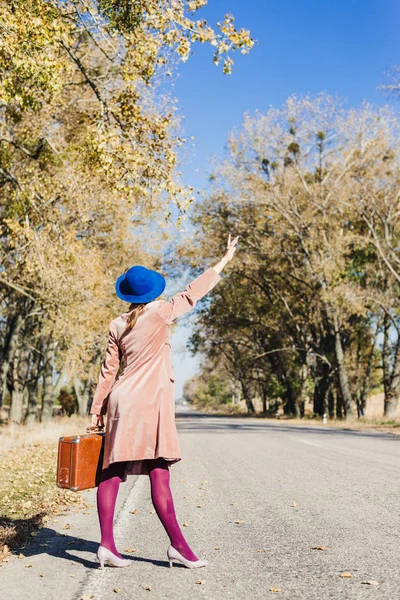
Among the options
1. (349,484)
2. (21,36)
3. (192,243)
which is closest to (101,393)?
(349,484)

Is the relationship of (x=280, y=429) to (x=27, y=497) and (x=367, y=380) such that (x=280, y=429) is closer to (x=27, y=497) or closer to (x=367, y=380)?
(x=27, y=497)

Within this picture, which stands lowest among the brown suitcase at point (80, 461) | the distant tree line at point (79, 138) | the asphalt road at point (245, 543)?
the asphalt road at point (245, 543)

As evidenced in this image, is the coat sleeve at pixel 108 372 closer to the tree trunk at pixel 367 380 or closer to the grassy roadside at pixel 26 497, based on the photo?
the grassy roadside at pixel 26 497

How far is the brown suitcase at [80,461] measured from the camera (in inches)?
167

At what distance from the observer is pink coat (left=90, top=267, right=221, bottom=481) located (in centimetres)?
421

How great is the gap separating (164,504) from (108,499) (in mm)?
389

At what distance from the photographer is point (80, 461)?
14.0ft

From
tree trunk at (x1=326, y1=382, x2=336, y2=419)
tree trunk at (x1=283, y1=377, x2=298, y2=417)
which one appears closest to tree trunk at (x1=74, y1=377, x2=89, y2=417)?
tree trunk at (x1=283, y1=377, x2=298, y2=417)

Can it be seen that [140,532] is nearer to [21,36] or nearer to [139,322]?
[139,322]

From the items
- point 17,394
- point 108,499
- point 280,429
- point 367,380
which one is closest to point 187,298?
point 108,499

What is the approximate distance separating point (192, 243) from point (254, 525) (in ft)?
102

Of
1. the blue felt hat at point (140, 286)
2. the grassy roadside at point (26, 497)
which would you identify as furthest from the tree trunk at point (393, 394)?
the blue felt hat at point (140, 286)

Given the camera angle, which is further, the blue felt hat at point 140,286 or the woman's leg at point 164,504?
the blue felt hat at point 140,286

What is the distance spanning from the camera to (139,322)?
4.40 metres
